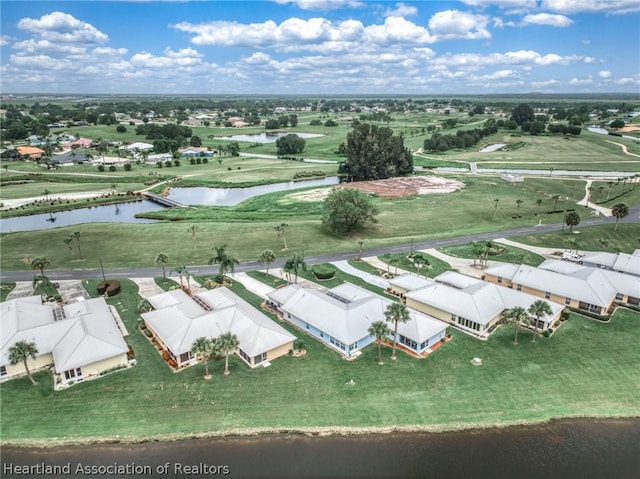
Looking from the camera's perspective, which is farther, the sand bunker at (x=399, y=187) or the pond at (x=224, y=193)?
the pond at (x=224, y=193)

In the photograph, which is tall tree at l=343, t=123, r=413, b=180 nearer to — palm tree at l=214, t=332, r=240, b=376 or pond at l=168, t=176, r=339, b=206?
pond at l=168, t=176, r=339, b=206

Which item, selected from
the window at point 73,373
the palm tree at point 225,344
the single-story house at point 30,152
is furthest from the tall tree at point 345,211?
the single-story house at point 30,152

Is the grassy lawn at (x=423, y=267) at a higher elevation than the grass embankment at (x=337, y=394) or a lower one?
higher

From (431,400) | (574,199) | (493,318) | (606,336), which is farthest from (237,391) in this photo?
(574,199)

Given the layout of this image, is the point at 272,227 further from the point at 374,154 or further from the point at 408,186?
the point at 374,154

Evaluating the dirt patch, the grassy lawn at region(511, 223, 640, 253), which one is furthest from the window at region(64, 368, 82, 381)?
the dirt patch

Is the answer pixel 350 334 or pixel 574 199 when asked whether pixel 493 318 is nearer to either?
pixel 350 334

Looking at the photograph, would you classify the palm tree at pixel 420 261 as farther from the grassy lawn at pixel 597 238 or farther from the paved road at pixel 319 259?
the grassy lawn at pixel 597 238
